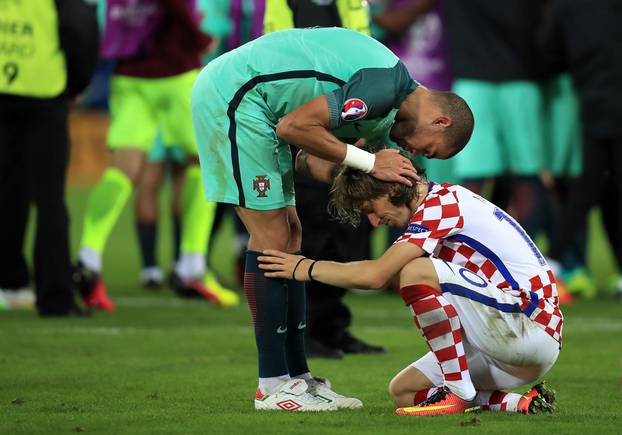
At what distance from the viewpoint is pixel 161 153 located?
36.8 feet

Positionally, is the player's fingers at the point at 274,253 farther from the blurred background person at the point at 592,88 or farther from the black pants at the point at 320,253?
the blurred background person at the point at 592,88

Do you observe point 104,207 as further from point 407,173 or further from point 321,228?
point 407,173

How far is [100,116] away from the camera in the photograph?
2406 centimetres

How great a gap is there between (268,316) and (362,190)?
2.13 ft

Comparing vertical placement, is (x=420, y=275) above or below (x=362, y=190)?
below

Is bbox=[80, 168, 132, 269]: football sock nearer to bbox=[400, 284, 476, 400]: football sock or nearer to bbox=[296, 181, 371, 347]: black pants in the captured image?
bbox=[296, 181, 371, 347]: black pants

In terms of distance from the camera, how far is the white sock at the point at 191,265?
10.1 meters

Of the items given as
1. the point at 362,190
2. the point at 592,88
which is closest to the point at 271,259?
the point at 362,190

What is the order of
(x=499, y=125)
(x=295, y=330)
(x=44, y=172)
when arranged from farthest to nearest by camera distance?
(x=499, y=125)
(x=44, y=172)
(x=295, y=330)

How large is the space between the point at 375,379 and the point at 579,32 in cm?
485

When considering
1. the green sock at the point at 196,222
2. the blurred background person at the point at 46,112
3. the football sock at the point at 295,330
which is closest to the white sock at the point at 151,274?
the green sock at the point at 196,222

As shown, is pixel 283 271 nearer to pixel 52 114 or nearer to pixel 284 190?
pixel 284 190

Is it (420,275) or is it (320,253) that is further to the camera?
(320,253)

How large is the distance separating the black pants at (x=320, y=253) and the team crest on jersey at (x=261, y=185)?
1.87 meters
